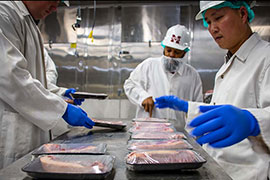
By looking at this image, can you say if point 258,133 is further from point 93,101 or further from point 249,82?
point 93,101

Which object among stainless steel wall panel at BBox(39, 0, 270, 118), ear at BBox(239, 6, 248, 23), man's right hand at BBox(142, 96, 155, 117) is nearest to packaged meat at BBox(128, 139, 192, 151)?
ear at BBox(239, 6, 248, 23)

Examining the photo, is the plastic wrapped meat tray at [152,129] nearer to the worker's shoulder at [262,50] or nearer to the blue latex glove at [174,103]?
the blue latex glove at [174,103]

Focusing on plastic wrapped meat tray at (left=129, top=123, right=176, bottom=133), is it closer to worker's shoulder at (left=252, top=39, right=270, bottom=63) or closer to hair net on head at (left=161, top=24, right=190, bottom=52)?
worker's shoulder at (left=252, top=39, right=270, bottom=63)

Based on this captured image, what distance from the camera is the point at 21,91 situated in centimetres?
119

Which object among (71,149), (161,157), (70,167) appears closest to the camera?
(70,167)

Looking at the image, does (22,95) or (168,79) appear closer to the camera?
(22,95)

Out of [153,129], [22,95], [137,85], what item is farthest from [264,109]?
[137,85]

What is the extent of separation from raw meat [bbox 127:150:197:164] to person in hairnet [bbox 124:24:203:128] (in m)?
1.56

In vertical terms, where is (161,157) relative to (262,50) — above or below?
below

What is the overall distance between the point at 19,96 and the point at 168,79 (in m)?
1.88

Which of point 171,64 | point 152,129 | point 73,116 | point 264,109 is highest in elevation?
point 171,64

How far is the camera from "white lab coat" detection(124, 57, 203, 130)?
2686mm

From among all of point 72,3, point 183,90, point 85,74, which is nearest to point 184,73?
point 183,90

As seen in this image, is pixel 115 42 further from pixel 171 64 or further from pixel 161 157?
pixel 161 157
